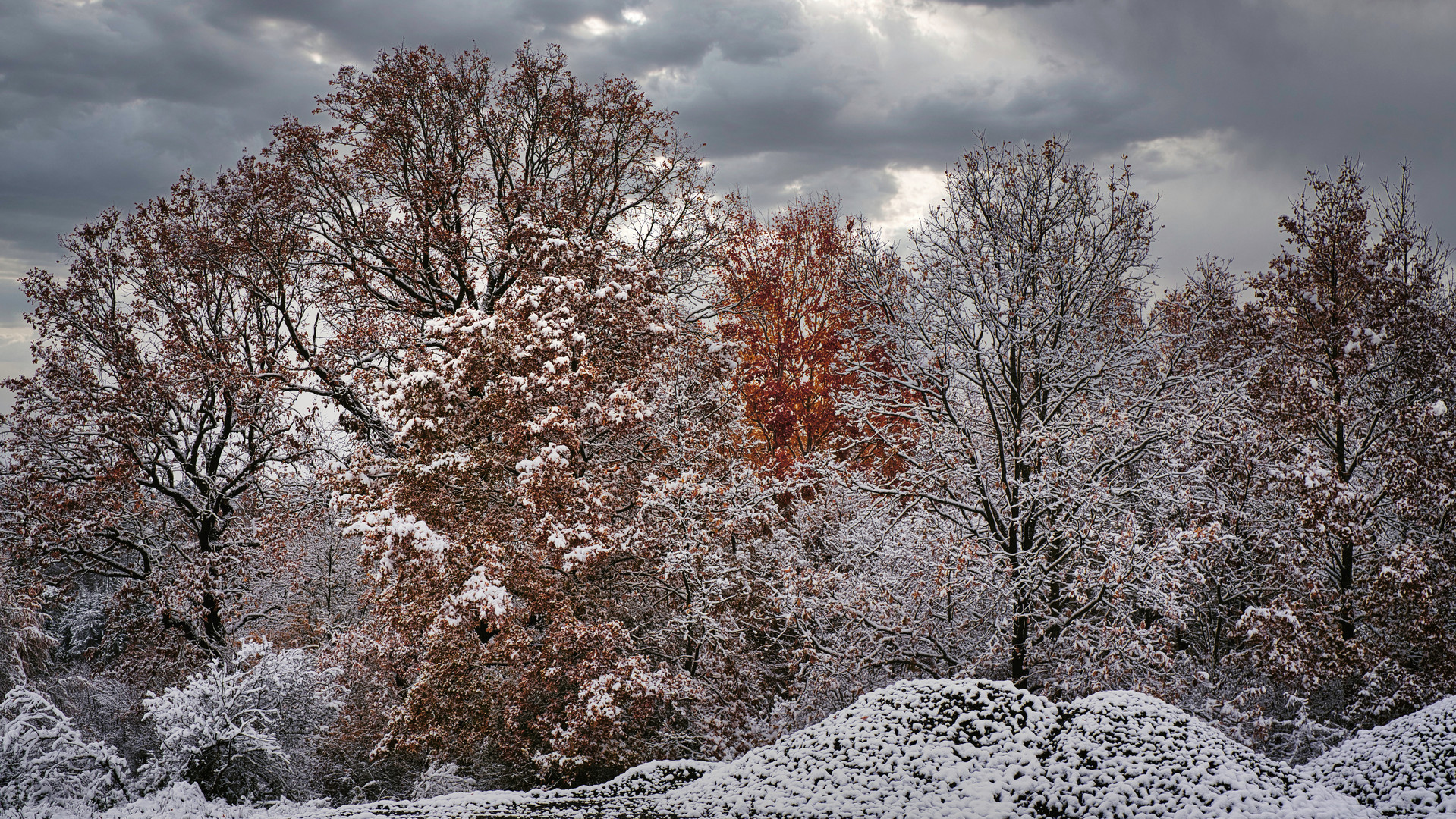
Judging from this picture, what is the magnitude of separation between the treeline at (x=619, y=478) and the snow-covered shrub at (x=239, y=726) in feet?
0.21

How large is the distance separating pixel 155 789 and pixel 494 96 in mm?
13605

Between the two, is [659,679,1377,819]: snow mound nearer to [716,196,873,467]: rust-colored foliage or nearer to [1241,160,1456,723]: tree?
[1241,160,1456,723]: tree

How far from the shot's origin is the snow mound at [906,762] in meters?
6.29

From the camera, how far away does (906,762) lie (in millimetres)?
6840

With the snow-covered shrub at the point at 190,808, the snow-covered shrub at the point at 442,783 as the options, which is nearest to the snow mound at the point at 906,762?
the snow-covered shrub at the point at 190,808

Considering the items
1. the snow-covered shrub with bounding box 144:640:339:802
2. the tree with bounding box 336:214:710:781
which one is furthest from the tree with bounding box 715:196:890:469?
the snow-covered shrub with bounding box 144:640:339:802

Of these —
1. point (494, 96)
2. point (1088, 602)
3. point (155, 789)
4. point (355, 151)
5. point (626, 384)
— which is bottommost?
point (155, 789)

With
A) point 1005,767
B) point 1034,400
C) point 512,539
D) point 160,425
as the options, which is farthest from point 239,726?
point 1034,400

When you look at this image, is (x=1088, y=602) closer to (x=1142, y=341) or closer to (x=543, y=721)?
(x=1142, y=341)

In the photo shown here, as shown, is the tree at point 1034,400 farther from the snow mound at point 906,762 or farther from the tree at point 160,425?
the tree at point 160,425

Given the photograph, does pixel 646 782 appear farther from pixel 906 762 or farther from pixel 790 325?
pixel 790 325

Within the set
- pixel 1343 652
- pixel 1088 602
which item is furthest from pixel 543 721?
pixel 1343 652

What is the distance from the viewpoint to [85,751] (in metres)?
9.35

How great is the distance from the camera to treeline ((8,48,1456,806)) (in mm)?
10812
